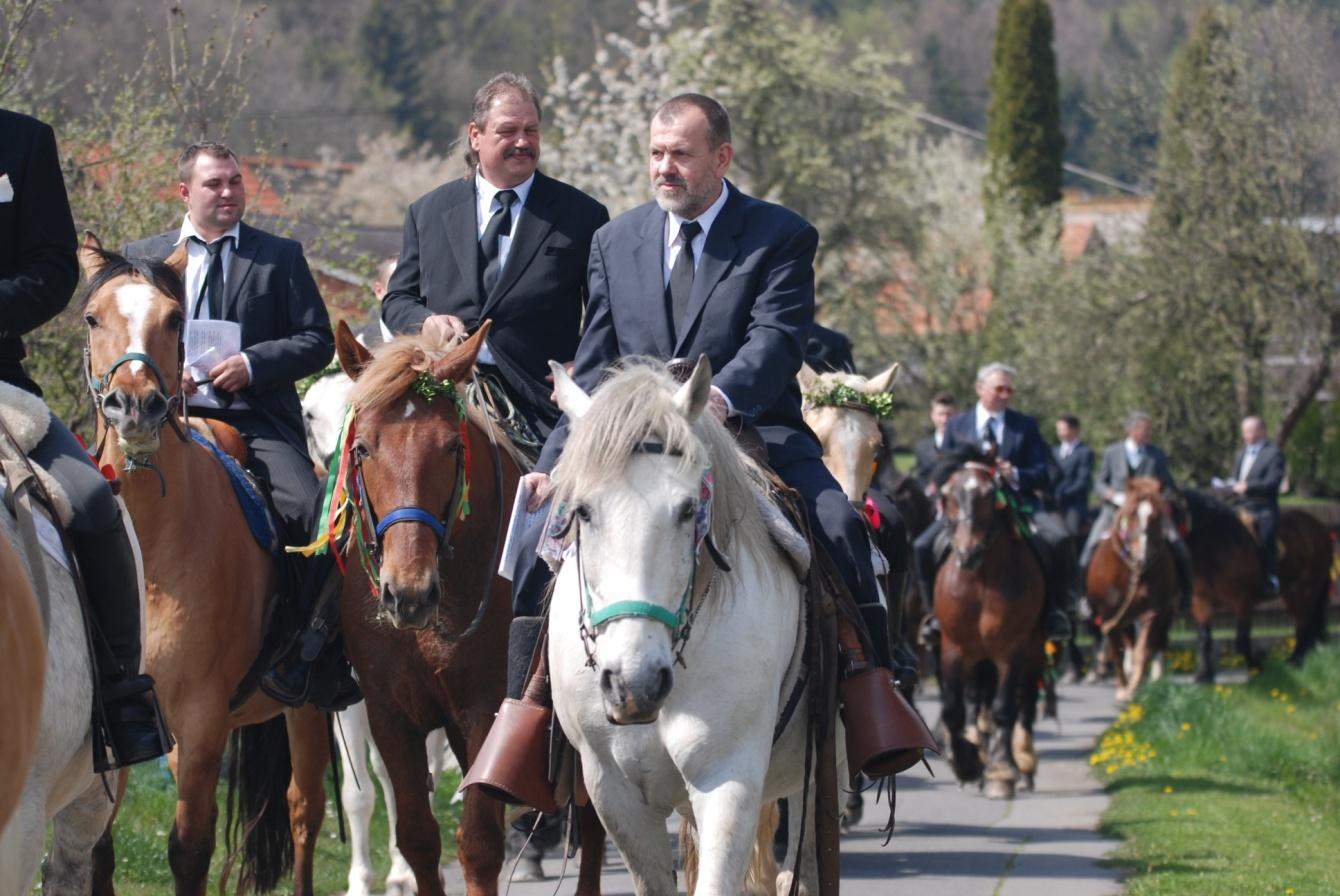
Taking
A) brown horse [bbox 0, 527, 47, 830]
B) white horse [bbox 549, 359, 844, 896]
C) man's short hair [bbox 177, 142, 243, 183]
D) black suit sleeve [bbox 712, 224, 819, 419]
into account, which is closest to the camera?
brown horse [bbox 0, 527, 47, 830]

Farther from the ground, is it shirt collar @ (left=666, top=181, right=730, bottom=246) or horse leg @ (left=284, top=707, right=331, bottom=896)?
shirt collar @ (left=666, top=181, right=730, bottom=246)

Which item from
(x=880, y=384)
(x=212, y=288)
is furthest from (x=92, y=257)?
(x=880, y=384)

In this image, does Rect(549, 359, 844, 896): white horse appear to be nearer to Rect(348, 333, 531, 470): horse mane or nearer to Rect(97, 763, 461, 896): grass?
Rect(348, 333, 531, 470): horse mane

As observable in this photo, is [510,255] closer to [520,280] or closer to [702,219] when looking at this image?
[520,280]


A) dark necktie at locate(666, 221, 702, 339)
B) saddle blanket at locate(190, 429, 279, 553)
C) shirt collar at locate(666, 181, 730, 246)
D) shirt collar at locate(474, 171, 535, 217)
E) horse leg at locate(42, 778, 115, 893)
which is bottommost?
horse leg at locate(42, 778, 115, 893)

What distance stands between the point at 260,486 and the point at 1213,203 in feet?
88.6

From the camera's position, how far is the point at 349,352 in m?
7.20

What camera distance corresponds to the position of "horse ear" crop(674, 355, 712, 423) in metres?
5.66

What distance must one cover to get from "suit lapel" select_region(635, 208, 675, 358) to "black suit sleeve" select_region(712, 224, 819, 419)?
0.23 metres

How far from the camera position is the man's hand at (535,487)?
6215 mm

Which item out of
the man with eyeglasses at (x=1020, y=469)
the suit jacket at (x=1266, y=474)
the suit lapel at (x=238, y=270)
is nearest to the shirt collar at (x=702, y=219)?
the suit lapel at (x=238, y=270)

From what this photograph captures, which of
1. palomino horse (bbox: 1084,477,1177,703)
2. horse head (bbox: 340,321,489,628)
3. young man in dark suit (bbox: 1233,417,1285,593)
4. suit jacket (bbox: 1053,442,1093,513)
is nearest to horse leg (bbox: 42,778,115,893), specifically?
horse head (bbox: 340,321,489,628)

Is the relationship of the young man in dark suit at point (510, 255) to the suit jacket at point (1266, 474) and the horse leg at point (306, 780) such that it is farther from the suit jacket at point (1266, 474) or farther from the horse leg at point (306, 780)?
the suit jacket at point (1266, 474)

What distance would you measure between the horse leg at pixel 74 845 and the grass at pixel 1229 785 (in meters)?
5.27
